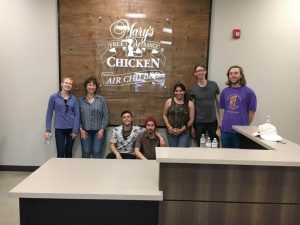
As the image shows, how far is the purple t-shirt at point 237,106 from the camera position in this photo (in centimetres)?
339

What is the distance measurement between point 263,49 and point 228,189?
284 centimetres

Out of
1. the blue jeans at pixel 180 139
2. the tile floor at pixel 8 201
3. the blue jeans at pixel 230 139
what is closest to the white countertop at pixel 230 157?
the blue jeans at pixel 230 139

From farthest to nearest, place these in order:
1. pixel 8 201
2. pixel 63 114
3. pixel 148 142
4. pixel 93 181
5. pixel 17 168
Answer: pixel 17 168, pixel 63 114, pixel 148 142, pixel 8 201, pixel 93 181

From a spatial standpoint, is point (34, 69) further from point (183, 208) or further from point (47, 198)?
point (183, 208)

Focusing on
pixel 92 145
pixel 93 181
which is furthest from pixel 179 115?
pixel 93 181

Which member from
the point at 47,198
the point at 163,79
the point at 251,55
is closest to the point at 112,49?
the point at 163,79

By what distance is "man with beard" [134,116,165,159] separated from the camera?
3.62 m

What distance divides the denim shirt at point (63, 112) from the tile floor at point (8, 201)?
80 centimetres

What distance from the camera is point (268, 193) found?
5.90ft

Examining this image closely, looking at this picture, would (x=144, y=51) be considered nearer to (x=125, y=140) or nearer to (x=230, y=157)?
(x=125, y=140)

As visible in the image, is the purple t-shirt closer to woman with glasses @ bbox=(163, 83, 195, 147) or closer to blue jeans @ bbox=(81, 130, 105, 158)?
woman with glasses @ bbox=(163, 83, 195, 147)

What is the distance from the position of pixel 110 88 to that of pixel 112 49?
1.73 ft

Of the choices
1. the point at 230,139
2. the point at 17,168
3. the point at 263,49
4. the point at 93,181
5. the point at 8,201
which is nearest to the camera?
the point at 93,181

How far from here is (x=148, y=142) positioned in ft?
12.0
